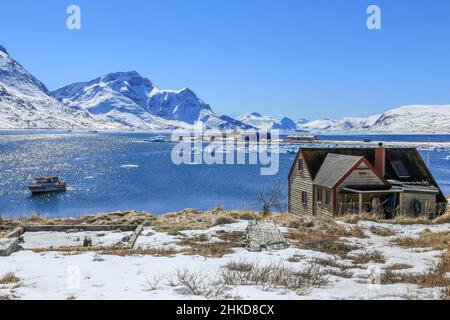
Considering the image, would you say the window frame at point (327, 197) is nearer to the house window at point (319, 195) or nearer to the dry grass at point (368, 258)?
the house window at point (319, 195)

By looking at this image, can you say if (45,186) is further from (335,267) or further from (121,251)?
(335,267)

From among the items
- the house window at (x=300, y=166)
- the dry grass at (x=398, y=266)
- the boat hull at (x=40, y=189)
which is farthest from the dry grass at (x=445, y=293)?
the boat hull at (x=40, y=189)

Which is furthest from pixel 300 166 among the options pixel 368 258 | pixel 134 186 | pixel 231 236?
pixel 134 186

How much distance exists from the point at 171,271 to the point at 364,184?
2033 cm

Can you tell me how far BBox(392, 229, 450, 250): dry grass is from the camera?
47.3 feet

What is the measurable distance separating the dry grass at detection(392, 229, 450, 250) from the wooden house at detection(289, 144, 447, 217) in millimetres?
10688

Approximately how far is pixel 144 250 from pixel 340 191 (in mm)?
17170

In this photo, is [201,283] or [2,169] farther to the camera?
[2,169]

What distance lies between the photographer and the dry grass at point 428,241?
14.4 m

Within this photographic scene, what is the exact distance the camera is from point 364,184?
2878cm
